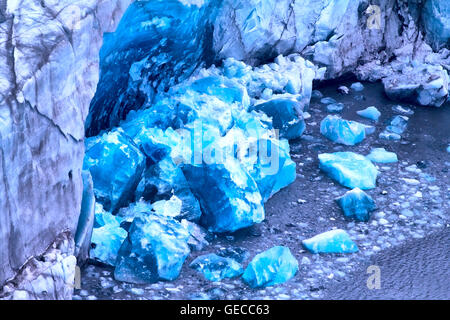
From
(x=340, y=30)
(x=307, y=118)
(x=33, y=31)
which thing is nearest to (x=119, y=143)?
(x=33, y=31)

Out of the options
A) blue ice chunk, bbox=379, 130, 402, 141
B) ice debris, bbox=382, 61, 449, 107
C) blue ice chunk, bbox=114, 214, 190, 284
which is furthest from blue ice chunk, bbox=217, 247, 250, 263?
ice debris, bbox=382, 61, 449, 107

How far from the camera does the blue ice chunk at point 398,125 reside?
151 inches

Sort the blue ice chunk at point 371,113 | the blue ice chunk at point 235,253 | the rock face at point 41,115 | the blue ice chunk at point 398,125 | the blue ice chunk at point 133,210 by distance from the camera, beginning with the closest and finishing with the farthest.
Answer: the rock face at point 41,115
the blue ice chunk at point 235,253
the blue ice chunk at point 133,210
the blue ice chunk at point 398,125
the blue ice chunk at point 371,113

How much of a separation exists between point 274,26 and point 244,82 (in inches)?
21.8

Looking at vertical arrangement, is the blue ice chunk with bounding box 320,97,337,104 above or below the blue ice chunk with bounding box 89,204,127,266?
below

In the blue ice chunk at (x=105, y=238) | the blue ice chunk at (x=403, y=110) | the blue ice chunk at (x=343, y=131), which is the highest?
the blue ice chunk at (x=105, y=238)

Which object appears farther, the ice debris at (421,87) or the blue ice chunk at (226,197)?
the ice debris at (421,87)

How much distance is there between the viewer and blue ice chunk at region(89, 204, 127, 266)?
2373 millimetres

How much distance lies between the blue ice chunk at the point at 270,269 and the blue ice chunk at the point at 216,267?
0.18 ft

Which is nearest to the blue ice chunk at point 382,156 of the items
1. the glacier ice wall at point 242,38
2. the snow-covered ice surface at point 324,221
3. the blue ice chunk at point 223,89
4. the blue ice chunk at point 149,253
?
the snow-covered ice surface at point 324,221

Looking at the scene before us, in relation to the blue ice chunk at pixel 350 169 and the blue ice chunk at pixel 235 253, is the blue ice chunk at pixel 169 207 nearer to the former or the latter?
the blue ice chunk at pixel 235 253

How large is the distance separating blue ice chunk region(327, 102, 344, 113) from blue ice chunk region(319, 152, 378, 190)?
0.83 metres

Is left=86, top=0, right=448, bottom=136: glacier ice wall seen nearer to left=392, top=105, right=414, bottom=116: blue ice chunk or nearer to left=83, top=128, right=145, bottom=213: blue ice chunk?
left=83, top=128, right=145, bottom=213: blue ice chunk

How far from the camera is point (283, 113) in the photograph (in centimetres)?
351
